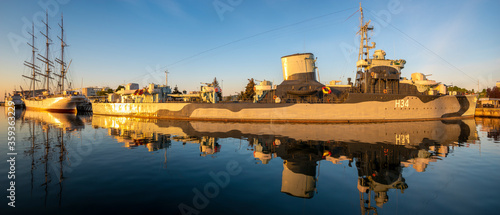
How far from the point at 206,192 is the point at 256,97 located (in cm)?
2550

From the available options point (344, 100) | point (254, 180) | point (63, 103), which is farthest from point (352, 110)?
point (63, 103)

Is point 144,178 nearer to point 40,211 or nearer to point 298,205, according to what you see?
point 40,211

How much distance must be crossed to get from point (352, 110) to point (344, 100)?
153cm

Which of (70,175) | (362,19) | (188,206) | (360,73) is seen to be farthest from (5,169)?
(362,19)

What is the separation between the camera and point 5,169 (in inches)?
304

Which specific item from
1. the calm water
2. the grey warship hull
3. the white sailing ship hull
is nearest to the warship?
the grey warship hull

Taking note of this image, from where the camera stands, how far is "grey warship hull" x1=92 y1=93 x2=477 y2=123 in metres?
25.6

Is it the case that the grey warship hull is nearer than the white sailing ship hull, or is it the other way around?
the grey warship hull

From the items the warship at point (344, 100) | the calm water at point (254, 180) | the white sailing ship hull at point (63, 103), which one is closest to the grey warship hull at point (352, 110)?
the warship at point (344, 100)

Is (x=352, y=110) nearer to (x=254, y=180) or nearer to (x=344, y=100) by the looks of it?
(x=344, y=100)

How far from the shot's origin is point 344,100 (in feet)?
84.9

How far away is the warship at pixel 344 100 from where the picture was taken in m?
25.7

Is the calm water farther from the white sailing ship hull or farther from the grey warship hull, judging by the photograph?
the white sailing ship hull

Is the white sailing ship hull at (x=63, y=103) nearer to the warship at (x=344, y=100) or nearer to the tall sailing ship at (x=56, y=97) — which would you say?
the tall sailing ship at (x=56, y=97)
